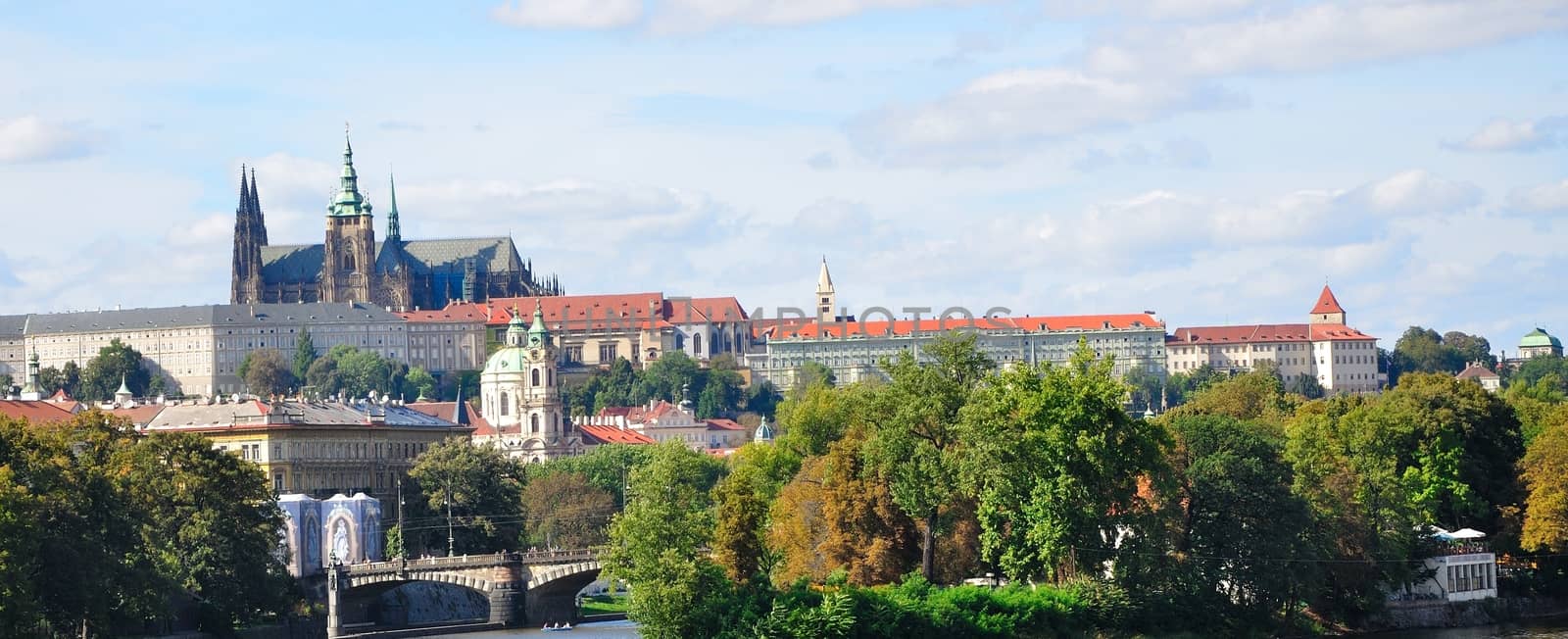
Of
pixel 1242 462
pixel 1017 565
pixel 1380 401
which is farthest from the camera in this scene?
pixel 1380 401

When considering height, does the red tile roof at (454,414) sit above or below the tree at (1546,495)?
above

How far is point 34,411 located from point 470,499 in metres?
19.7

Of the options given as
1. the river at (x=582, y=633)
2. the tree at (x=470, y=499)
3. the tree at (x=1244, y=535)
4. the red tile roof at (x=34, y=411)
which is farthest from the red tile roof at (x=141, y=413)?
the tree at (x=1244, y=535)

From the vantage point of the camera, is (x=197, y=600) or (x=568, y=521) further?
(x=568, y=521)

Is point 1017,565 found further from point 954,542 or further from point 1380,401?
point 1380,401

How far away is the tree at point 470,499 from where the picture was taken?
328 ft

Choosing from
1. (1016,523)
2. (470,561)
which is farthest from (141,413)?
(1016,523)

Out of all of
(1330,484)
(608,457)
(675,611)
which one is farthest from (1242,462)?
(608,457)

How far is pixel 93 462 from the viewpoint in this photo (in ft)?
253

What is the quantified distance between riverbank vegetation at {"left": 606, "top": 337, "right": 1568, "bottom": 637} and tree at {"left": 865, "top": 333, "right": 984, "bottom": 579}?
0.20 ft

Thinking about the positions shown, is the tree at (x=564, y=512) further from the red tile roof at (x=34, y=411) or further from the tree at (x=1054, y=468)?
the tree at (x=1054, y=468)

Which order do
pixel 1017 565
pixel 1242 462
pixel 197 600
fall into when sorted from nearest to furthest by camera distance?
pixel 1017 565, pixel 1242 462, pixel 197 600

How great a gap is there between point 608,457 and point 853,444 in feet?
220

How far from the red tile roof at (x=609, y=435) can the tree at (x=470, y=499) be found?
73.8 meters
